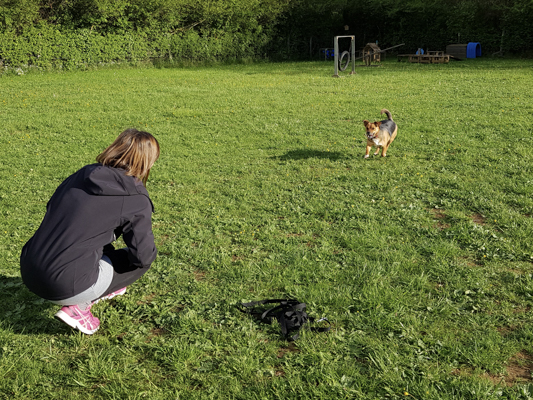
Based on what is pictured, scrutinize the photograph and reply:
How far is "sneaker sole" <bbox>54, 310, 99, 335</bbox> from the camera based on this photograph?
10.2 ft

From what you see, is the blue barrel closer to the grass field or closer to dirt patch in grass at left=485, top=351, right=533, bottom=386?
the grass field

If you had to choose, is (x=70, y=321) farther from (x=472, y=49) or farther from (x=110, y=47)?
(x=472, y=49)

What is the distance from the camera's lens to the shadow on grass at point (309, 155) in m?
8.22

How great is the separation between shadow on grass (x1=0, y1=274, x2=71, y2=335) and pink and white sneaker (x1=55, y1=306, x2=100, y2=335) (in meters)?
0.25

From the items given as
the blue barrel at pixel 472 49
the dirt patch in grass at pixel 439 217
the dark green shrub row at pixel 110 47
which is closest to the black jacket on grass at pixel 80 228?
the dirt patch in grass at pixel 439 217

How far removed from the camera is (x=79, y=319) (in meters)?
3.24

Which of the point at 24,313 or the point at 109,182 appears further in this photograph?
the point at 24,313

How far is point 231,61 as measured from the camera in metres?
29.2

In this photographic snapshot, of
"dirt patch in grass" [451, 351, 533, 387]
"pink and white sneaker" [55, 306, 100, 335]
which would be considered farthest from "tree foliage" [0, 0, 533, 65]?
"dirt patch in grass" [451, 351, 533, 387]

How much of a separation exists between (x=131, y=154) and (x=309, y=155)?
565 cm

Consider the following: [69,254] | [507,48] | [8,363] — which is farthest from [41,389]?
[507,48]

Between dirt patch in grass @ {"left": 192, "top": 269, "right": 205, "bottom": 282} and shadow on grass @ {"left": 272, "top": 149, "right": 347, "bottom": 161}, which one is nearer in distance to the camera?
dirt patch in grass @ {"left": 192, "top": 269, "right": 205, "bottom": 282}

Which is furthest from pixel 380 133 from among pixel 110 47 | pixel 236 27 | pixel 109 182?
pixel 236 27

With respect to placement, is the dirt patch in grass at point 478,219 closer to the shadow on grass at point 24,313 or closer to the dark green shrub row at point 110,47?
the shadow on grass at point 24,313
